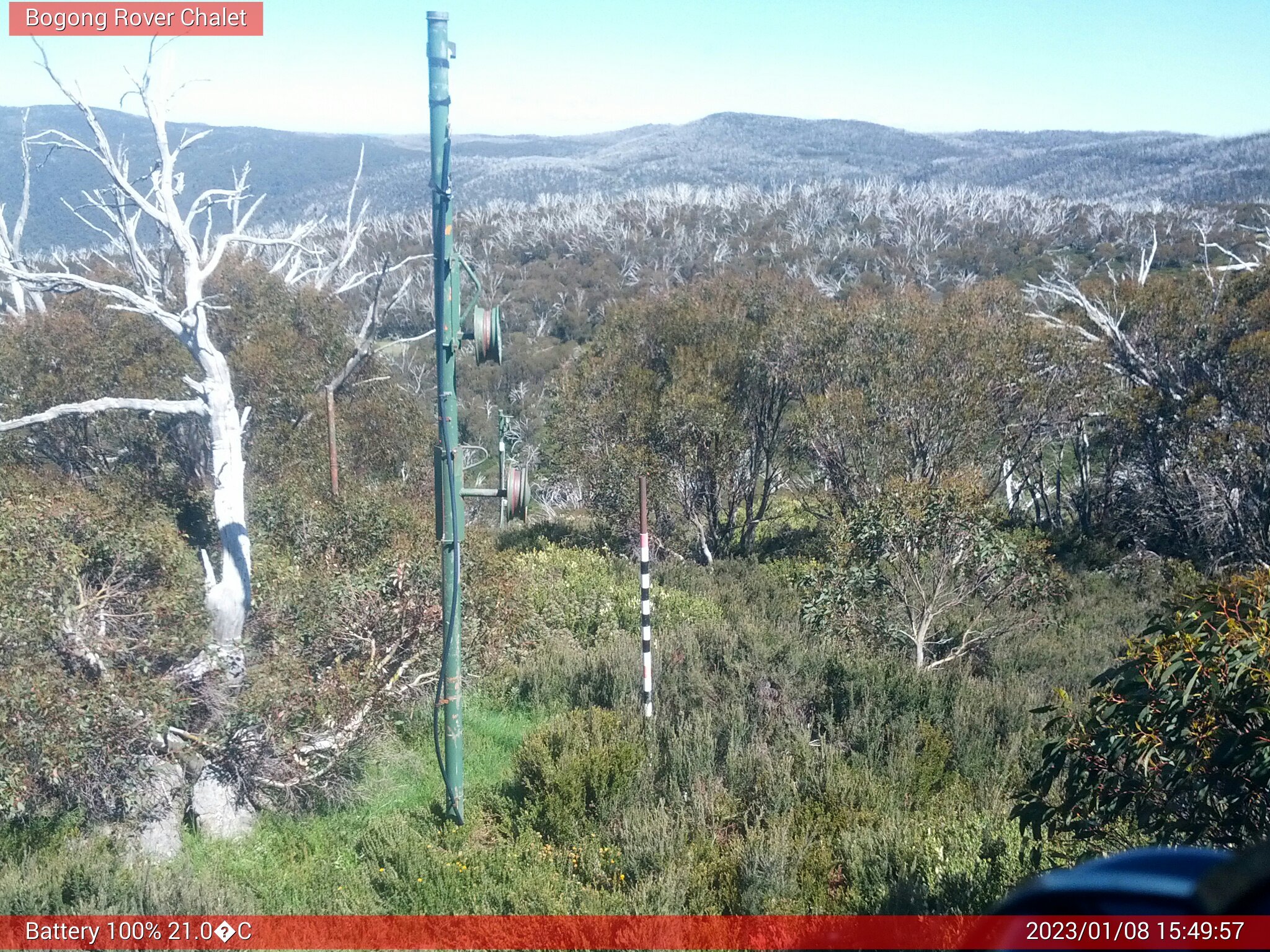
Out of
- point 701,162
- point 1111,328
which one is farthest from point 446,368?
point 701,162

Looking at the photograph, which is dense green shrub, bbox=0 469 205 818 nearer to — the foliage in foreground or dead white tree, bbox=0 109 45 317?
the foliage in foreground

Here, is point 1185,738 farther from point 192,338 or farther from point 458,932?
point 192,338

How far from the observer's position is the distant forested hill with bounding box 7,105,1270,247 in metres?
63.4

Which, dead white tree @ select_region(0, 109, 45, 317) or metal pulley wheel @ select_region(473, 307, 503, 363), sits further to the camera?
dead white tree @ select_region(0, 109, 45, 317)

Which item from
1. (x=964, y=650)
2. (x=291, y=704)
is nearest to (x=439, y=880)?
(x=291, y=704)

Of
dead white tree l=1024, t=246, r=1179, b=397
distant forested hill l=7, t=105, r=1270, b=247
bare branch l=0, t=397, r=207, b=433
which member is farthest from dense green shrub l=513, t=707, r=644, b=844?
distant forested hill l=7, t=105, r=1270, b=247

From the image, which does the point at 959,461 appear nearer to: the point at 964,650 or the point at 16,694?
the point at 964,650

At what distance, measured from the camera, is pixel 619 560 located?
594 inches

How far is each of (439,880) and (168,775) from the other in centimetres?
194

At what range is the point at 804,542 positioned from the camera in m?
16.4

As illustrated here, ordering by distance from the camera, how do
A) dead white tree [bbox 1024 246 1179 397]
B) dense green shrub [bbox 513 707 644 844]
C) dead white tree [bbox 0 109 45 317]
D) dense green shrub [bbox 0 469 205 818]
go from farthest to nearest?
dead white tree [bbox 1024 246 1179 397] < dead white tree [bbox 0 109 45 317] < dense green shrub [bbox 513 707 644 844] < dense green shrub [bbox 0 469 205 818]

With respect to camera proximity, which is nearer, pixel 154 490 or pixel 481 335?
pixel 481 335

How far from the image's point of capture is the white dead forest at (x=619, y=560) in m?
5.60

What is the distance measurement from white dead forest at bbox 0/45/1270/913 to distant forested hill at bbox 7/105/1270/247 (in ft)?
101
